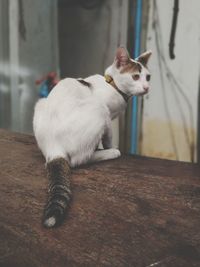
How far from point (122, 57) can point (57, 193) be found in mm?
658

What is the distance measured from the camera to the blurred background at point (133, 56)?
235 centimetres

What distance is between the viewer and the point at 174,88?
2.45 meters

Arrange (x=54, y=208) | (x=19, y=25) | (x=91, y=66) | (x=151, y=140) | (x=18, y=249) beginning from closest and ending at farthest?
(x=18, y=249), (x=54, y=208), (x=19, y=25), (x=151, y=140), (x=91, y=66)

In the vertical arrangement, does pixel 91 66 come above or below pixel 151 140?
above

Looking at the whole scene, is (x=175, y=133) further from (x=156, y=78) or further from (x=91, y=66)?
(x=91, y=66)

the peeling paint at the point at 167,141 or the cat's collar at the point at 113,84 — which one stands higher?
the cat's collar at the point at 113,84

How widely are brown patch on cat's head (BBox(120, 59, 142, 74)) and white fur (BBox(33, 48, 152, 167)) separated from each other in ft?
0.06

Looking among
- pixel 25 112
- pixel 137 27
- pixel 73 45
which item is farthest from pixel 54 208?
pixel 73 45

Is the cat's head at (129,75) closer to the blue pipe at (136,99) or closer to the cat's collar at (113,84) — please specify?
the cat's collar at (113,84)

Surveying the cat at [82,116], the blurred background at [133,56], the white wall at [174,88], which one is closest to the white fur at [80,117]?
the cat at [82,116]

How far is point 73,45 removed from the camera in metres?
2.82

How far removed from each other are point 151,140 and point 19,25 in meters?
1.13

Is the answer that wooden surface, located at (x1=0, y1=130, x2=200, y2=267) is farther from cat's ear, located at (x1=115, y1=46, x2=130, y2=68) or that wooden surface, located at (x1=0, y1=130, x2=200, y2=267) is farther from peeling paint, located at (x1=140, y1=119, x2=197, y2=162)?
peeling paint, located at (x1=140, y1=119, x2=197, y2=162)

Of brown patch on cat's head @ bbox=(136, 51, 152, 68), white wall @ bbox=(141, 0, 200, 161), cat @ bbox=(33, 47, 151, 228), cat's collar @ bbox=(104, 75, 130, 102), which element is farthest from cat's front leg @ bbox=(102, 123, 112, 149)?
white wall @ bbox=(141, 0, 200, 161)
